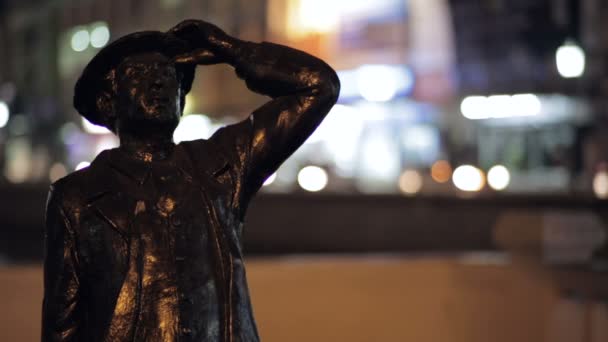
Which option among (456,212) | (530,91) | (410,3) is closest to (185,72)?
(456,212)

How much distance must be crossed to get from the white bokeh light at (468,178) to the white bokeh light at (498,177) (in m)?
0.28

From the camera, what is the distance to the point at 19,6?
39406 millimetres

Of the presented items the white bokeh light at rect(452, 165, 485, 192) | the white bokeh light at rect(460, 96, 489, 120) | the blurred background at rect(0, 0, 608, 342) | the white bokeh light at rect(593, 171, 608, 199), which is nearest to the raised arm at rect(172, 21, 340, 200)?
the blurred background at rect(0, 0, 608, 342)

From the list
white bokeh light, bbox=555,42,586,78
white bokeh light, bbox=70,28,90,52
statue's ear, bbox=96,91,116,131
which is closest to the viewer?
statue's ear, bbox=96,91,116,131

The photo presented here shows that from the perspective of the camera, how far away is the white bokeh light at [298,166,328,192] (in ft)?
84.6

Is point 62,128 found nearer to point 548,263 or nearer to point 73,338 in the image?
point 548,263

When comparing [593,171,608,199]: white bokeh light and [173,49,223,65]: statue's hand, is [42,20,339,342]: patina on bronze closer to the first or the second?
[173,49,223,65]: statue's hand

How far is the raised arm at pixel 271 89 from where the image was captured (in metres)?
2.79

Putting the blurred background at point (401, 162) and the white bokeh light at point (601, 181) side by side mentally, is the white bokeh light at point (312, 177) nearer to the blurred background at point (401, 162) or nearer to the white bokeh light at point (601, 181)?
the blurred background at point (401, 162)

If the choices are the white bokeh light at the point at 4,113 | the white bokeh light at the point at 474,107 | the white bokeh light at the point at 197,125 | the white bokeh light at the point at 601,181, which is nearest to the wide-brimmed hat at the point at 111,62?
the white bokeh light at the point at 601,181

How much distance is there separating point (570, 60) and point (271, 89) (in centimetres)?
2274

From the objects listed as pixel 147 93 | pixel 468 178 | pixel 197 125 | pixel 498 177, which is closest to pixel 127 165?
pixel 147 93

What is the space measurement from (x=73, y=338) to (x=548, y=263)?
570cm

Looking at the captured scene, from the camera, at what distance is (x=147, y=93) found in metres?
2.60
